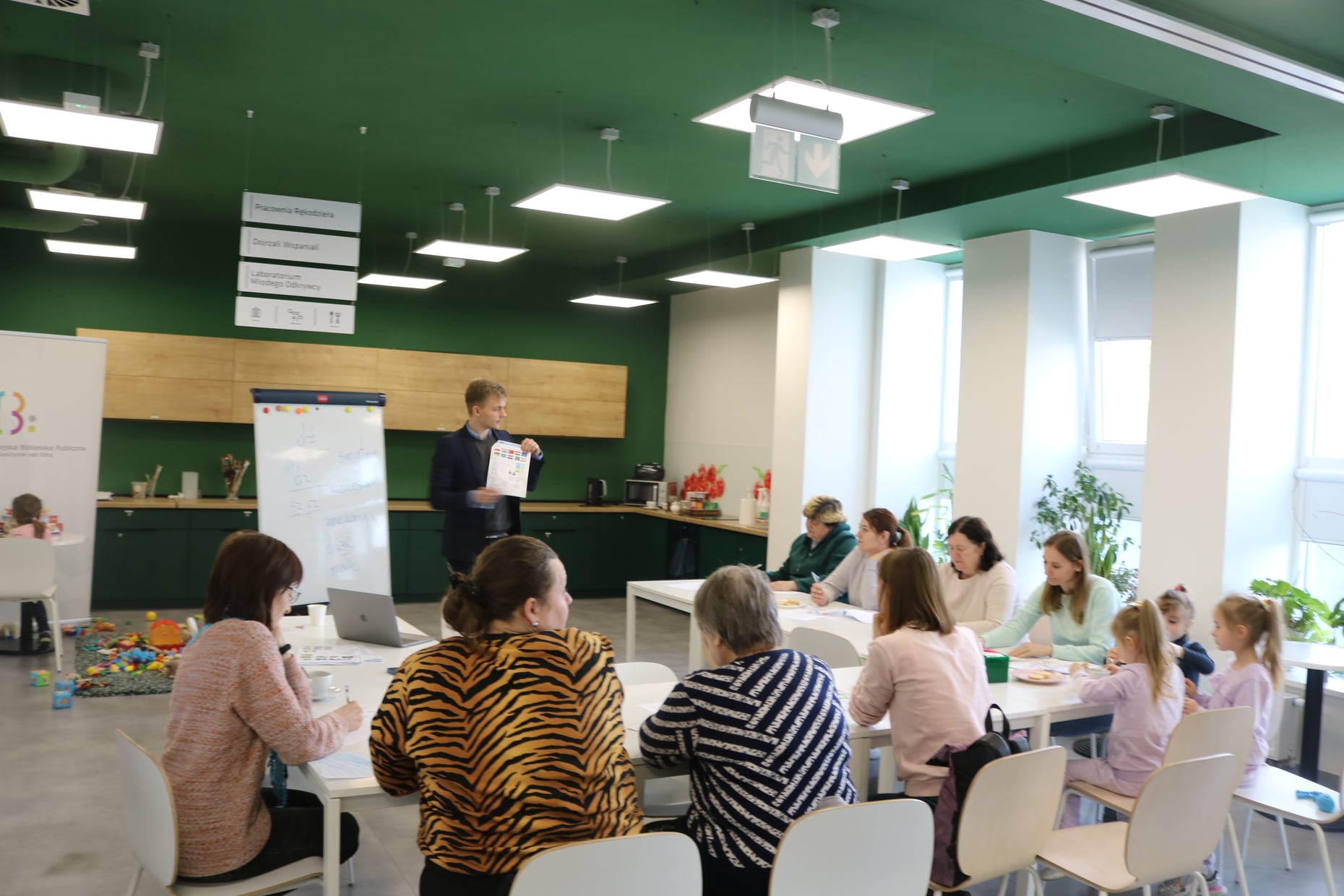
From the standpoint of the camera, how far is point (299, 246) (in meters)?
6.29

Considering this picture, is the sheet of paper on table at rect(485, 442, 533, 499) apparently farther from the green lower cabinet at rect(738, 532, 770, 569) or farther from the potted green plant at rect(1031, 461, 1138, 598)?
the green lower cabinet at rect(738, 532, 770, 569)

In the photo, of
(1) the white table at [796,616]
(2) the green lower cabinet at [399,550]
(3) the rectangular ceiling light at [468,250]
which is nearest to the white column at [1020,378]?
(1) the white table at [796,616]

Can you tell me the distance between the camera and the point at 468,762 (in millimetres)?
2025

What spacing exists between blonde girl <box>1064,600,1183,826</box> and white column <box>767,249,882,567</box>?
4.53 m

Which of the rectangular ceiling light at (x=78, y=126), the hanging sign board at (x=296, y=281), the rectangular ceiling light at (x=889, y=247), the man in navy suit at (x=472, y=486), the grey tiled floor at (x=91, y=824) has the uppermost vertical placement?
the rectangular ceiling light at (x=889, y=247)

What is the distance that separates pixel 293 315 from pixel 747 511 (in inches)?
167

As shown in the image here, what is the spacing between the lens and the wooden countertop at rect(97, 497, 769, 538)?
8258 mm

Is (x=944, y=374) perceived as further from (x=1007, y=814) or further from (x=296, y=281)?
(x=1007, y=814)

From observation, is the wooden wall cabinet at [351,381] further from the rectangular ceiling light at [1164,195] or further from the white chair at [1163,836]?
the white chair at [1163,836]

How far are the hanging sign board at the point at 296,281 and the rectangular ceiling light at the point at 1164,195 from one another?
428 cm

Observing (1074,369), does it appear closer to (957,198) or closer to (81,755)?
(957,198)

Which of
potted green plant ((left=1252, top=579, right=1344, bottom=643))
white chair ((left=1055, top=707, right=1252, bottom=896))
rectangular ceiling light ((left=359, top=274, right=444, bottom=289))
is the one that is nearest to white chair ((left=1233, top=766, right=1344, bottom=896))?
white chair ((left=1055, top=707, right=1252, bottom=896))

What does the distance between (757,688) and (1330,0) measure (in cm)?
311

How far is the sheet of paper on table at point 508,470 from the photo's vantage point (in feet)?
15.4
